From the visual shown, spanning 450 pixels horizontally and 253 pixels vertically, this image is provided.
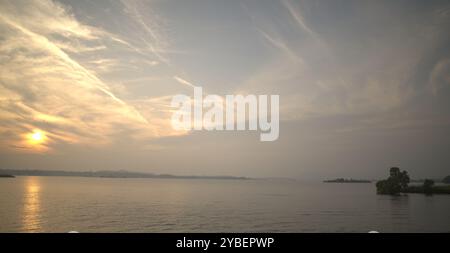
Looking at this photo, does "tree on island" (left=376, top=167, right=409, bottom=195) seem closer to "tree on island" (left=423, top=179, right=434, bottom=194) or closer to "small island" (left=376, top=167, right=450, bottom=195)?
"small island" (left=376, top=167, right=450, bottom=195)

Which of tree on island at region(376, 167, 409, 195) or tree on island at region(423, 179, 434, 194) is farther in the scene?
tree on island at region(423, 179, 434, 194)

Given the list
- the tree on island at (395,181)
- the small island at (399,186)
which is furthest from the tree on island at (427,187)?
the tree on island at (395,181)

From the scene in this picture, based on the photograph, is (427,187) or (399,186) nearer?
(399,186)

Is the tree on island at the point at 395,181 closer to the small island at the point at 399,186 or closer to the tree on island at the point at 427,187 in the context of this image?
the small island at the point at 399,186

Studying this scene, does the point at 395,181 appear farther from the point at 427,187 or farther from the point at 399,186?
the point at 427,187

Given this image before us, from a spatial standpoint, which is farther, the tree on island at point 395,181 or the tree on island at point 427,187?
the tree on island at point 427,187

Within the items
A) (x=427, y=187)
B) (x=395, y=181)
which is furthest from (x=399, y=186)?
(x=427, y=187)

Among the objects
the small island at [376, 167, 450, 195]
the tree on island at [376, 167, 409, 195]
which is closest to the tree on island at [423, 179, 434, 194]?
the small island at [376, 167, 450, 195]
